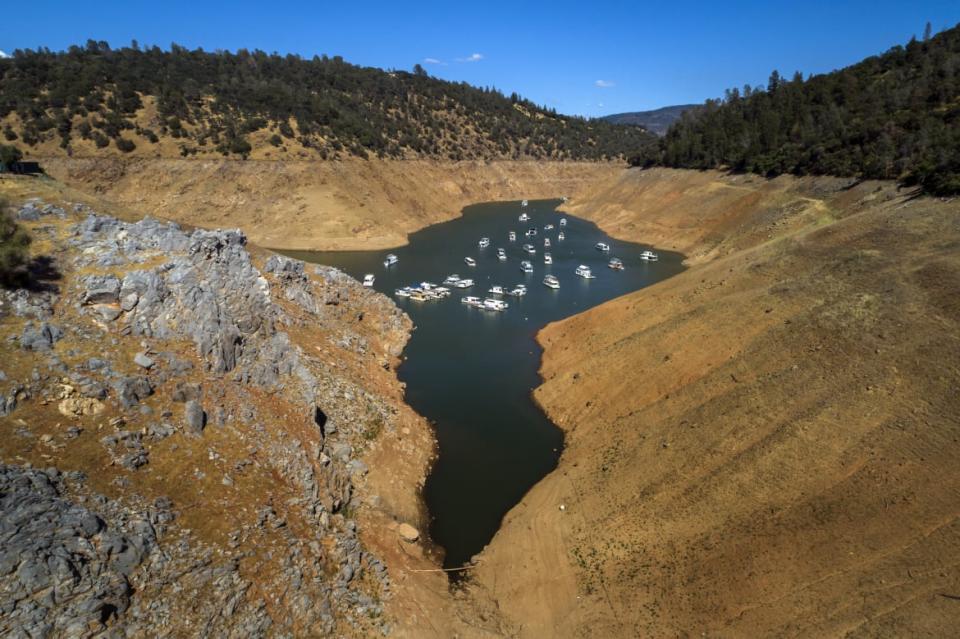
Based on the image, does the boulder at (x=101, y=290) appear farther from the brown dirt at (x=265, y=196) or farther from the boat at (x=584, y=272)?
the brown dirt at (x=265, y=196)

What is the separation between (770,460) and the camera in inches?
971

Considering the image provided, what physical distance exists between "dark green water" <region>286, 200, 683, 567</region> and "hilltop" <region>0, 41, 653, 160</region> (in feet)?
125

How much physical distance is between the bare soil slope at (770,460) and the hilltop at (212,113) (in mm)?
92079

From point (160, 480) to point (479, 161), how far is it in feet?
484

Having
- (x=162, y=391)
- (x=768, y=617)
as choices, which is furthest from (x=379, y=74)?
(x=768, y=617)

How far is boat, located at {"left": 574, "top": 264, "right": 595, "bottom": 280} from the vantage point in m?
76.9

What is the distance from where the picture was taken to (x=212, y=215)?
93.1m

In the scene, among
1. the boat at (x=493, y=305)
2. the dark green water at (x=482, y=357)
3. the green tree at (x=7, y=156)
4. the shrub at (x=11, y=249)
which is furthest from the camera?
the boat at (x=493, y=305)

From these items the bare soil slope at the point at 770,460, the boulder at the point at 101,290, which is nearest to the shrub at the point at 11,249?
the boulder at the point at 101,290

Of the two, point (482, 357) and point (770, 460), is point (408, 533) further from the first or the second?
point (482, 357)

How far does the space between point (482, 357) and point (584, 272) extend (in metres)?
35.3

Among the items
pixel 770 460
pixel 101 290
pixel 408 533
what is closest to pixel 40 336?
pixel 101 290

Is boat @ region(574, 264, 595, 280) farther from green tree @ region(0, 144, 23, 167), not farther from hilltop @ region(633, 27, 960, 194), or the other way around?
green tree @ region(0, 144, 23, 167)

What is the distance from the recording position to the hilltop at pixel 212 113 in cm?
9588
